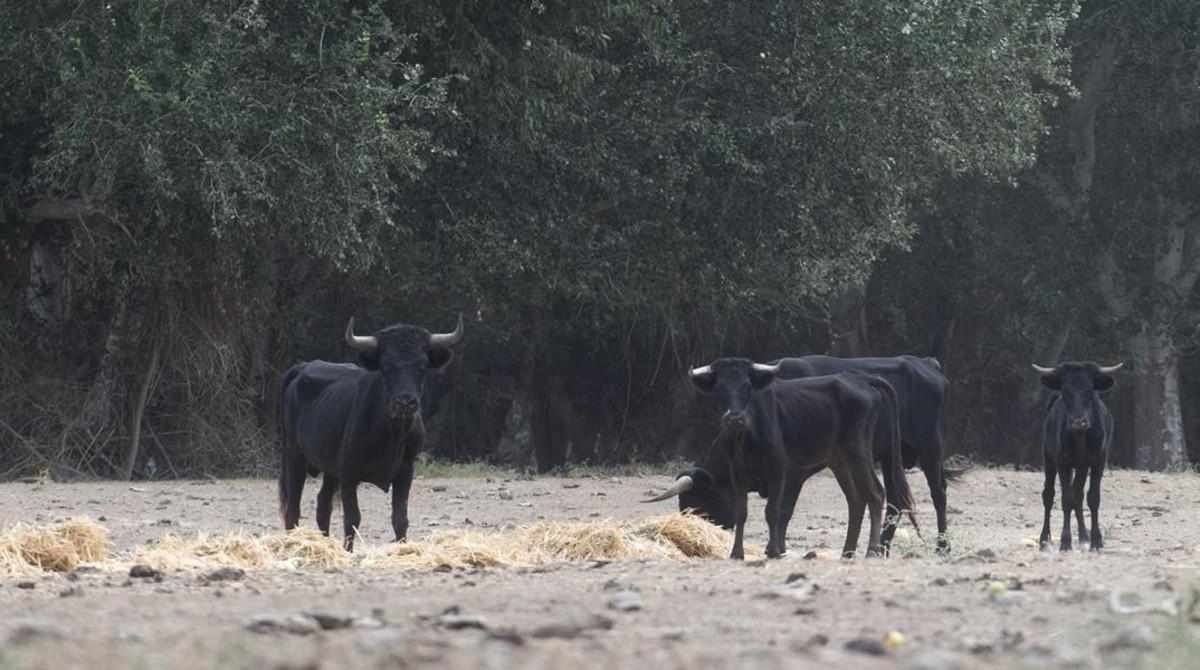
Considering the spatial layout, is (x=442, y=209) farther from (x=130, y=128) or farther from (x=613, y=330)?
(x=613, y=330)

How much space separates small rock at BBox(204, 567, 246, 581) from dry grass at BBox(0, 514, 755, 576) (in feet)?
2.31

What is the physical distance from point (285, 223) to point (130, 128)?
2150 mm

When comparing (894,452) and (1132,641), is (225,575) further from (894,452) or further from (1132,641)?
(894,452)

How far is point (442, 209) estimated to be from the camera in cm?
2395

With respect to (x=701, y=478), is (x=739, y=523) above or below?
below

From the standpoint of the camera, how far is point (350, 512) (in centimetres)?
1456

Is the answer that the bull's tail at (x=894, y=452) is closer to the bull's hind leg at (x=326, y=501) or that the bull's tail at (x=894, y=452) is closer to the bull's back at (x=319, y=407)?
the bull's back at (x=319, y=407)

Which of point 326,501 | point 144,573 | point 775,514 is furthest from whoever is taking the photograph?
point 326,501

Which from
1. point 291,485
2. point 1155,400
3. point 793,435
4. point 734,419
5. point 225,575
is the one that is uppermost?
point 1155,400

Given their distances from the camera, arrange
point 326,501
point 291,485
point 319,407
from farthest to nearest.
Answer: point 291,485 < point 319,407 < point 326,501

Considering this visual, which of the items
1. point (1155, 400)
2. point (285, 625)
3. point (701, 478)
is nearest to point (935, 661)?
point (285, 625)

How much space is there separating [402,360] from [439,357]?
0.54 meters

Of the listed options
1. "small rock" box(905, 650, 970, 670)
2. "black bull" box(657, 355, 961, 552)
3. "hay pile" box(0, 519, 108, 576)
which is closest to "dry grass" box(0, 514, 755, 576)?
"hay pile" box(0, 519, 108, 576)

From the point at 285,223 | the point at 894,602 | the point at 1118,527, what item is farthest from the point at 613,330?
the point at 894,602
